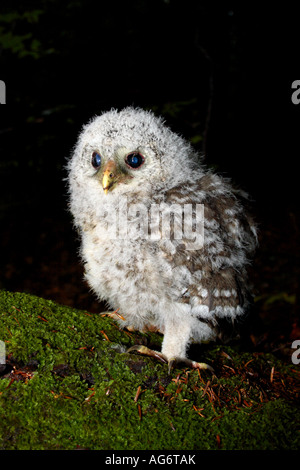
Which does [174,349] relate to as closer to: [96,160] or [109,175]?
[109,175]

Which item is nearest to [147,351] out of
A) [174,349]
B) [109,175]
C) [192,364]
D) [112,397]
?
[174,349]

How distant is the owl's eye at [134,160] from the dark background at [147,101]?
288 cm

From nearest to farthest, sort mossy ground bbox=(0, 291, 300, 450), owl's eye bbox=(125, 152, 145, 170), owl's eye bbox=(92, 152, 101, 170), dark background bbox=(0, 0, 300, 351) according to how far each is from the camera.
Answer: mossy ground bbox=(0, 291, 300, 450) < owl's eye bbox=(125, 152, 145, 170) < owl's eye bbox=(92, 152, 101, 170) < dark background bbox=(0, 0, 300, 351)

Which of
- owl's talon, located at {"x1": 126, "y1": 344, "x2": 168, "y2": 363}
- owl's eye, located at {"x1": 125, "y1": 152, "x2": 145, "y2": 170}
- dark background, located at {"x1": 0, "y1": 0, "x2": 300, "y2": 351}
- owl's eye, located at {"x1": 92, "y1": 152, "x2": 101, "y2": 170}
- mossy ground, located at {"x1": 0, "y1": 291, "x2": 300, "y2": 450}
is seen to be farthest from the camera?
dark background, located at {"x1": 0, "y1": 0, "x2": 300, "y2": 351}

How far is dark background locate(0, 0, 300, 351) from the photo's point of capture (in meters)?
5.74

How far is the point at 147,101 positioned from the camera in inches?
247

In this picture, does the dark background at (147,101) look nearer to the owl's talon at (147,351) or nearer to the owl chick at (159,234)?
the owl chick at (159,234)

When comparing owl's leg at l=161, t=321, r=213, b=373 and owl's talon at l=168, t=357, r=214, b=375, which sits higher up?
owl's leg at l=161, t=321, r=213, b=373

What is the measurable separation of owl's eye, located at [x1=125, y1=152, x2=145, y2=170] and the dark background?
2.88 metres

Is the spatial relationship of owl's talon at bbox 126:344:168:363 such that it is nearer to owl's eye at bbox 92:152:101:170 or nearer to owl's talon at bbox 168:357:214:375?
owl's talon at bbox 168:357:214:375

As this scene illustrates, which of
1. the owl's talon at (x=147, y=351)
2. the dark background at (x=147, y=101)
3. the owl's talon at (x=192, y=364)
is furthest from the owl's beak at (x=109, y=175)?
the dark background at (x=147, y=101)

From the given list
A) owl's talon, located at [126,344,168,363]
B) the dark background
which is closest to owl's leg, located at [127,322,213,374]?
owl's talon, located at [126,344,168,363]

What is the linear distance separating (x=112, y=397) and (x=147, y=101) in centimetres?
547

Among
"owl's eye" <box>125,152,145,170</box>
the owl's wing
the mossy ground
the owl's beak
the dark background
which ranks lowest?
the mossy ground
